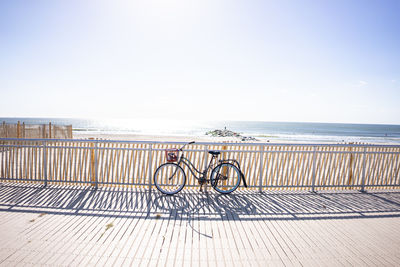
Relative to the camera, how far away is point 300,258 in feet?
10.1

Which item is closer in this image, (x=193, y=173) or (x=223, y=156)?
(x=193, y=173)

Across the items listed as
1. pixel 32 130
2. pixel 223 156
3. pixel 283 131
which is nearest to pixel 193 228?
pixel 223 156

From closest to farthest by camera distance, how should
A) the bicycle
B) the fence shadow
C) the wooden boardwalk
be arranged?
the wooden boardwalk → the fence shadow → the bicycle

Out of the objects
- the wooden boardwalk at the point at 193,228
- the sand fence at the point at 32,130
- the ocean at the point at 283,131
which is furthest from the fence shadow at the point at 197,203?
the ocean at the point at 283,131

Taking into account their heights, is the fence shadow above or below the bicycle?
below

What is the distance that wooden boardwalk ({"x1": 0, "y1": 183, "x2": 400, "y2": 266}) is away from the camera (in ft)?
9.94

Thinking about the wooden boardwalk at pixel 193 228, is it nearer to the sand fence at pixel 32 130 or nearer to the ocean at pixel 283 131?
the sand fence at pixel 32 130

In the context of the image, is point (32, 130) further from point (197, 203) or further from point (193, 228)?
point (193, 228)

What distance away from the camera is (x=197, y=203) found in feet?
16.1

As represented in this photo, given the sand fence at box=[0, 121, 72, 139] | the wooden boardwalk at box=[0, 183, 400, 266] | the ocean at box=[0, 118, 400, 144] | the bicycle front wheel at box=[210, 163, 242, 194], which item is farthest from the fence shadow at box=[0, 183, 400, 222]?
the ocean at box=[0, 118, 400, 144]

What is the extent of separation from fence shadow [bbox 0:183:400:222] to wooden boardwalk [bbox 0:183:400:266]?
2cm

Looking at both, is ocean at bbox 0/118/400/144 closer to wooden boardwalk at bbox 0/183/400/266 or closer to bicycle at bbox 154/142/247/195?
bicycle at bbox 154/142/247/195

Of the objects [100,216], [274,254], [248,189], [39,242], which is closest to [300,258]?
[274,254]

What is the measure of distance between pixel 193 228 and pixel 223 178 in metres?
1.95
